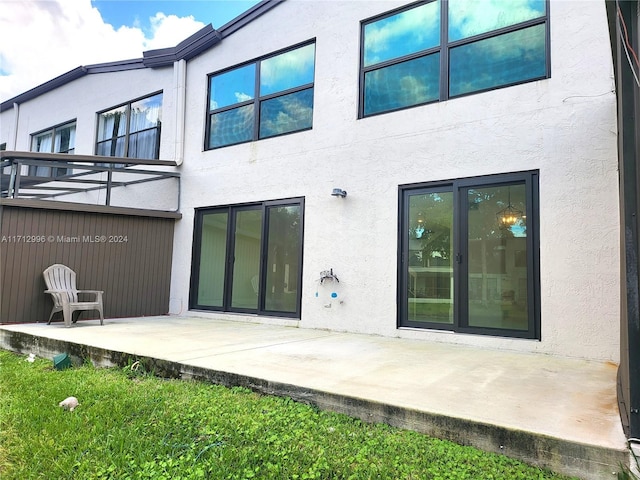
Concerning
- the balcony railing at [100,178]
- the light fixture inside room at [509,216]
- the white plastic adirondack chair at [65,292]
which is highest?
the balcony railing at [100,178]

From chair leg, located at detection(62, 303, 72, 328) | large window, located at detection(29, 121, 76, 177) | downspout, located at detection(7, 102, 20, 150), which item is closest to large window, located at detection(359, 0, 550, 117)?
chair leg, located at detection(62, 303, 72, 328)

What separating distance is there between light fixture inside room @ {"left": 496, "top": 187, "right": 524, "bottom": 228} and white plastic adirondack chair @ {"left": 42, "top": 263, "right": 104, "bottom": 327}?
5400 millimetres

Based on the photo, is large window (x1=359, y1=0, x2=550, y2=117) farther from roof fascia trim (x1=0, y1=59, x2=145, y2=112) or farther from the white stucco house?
roof fascia trim (x1=0, y1=59, x2=145, y2=112)

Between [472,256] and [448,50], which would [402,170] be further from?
[448,50]

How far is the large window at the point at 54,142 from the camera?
33.3 feet

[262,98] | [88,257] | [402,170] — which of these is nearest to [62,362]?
[88,257]

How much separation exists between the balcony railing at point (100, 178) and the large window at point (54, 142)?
0.62m

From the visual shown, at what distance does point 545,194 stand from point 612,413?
2703 millimetres

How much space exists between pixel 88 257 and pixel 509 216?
6141 millimetres

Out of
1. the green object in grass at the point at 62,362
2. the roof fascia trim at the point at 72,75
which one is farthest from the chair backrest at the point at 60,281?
the roof fascia trim at the point at 72,75

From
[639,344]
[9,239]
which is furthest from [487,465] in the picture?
[9,239]

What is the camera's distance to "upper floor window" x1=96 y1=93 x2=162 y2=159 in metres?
8.53

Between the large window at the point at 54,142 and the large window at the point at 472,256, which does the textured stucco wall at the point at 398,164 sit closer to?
the large window at the point at 472,256

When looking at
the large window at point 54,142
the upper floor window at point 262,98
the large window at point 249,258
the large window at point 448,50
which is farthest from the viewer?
the large window at point 54,142
